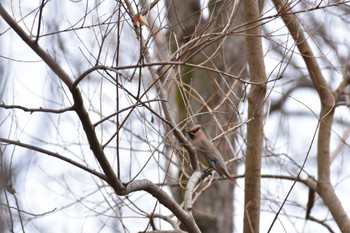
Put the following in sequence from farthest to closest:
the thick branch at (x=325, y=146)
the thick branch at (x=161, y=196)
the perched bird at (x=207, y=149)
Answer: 1. the thick branch at (x=325, y=146)
2. the perched bird at (x=207, y=149)
3. the thick branch at (x=161, y=196)

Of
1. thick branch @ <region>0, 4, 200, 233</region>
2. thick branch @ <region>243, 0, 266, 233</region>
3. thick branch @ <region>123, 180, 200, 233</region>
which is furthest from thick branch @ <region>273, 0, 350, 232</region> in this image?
thick branch @ <region>0, 4, 200, 233</region>

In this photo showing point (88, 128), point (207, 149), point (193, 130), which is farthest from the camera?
point (207, 149)

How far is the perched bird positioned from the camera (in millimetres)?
5246

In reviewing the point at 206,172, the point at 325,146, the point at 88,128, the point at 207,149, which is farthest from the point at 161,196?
the point at 325,146

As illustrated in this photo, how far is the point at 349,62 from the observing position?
7078mm

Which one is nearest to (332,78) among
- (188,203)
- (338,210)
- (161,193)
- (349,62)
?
(349,62)

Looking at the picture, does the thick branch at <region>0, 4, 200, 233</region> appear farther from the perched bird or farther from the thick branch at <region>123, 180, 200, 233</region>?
the perched bird

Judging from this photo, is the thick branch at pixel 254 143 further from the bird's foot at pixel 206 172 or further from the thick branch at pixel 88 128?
the thick branch at pixel 88 128

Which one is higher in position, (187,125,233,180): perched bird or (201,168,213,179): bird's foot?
(187,125,233,180): perched bird

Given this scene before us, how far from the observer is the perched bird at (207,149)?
17.2ft

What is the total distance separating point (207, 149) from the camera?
17.9 ft

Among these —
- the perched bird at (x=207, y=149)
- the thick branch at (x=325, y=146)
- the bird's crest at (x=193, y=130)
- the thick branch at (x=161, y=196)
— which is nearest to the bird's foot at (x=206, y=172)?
the perched bird at (x=207, y=149)

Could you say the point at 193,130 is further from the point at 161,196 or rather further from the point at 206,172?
the point at 161,196

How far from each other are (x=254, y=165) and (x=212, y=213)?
2.55 meters
